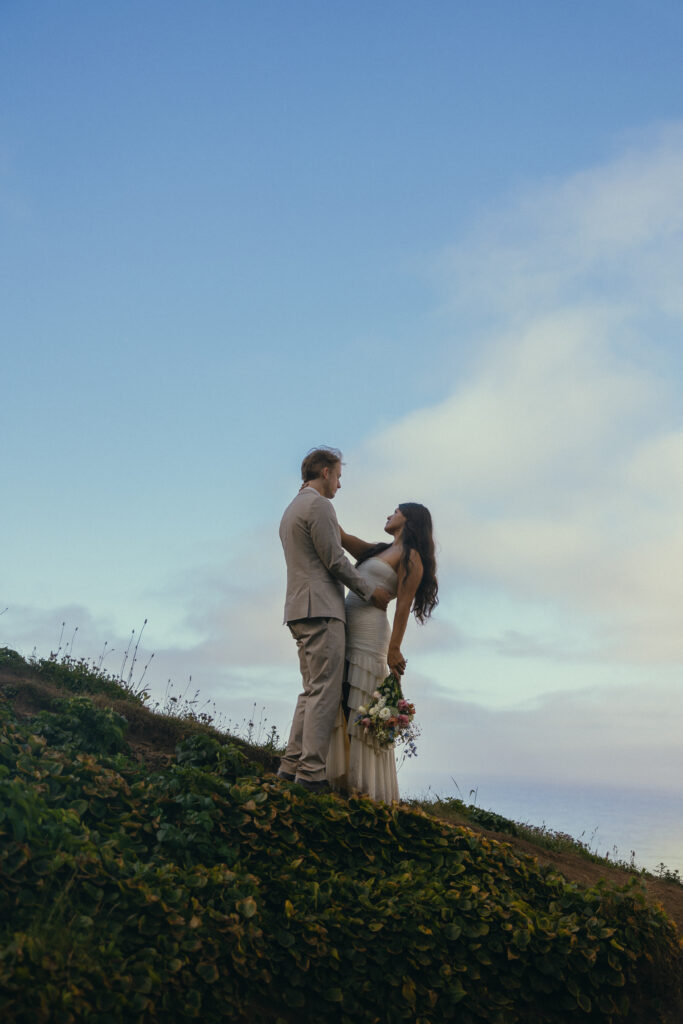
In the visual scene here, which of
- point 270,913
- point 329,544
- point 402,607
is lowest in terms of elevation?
point 270,913

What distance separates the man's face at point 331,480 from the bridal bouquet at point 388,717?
6.13 feet

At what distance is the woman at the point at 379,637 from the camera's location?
8445 mm

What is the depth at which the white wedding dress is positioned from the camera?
842 centimetres

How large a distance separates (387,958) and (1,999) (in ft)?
8.67

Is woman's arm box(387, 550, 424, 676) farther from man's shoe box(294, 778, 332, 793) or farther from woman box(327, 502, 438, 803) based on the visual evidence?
man's shoe box(294, 778, 332, 793)

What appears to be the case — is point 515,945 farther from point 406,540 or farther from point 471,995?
point 406,540

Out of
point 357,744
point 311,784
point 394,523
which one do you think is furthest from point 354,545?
point 311,784

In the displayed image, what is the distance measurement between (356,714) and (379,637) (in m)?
0.76

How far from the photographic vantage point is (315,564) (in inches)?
327

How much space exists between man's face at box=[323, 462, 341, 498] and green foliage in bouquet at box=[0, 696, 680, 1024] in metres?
2.61

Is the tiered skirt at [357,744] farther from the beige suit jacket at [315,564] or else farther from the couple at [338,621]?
the beige suit jacket at [315,564]

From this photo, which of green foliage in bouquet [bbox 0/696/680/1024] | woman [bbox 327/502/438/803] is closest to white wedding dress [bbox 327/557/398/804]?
woman [bbox 327/502/438/803]

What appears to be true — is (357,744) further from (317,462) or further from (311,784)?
(317,462)

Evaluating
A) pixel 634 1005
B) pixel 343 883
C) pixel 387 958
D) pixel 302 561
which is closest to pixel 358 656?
pixel 302 561
